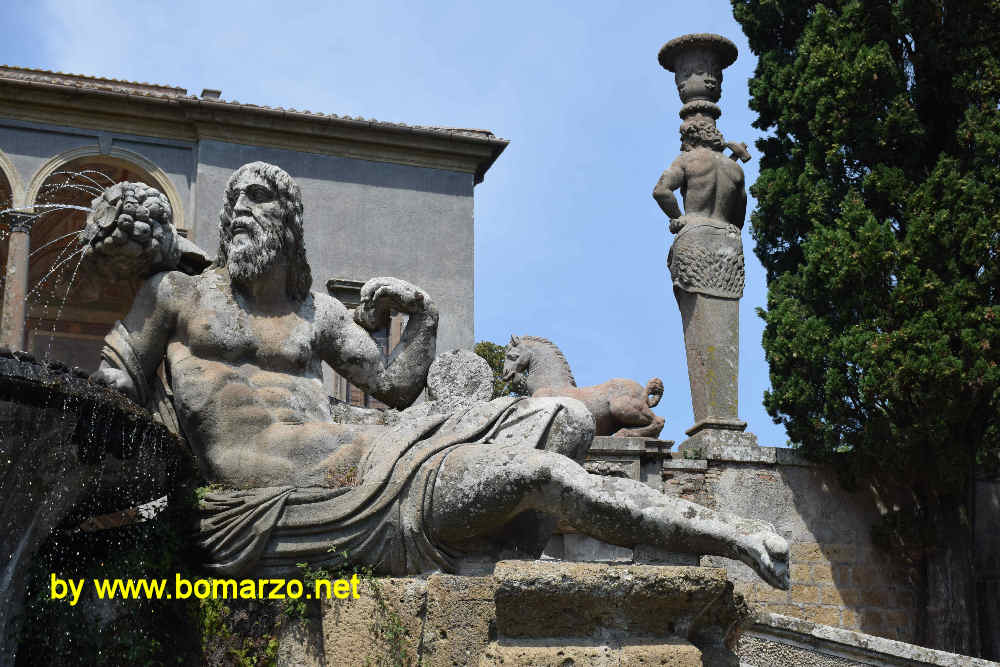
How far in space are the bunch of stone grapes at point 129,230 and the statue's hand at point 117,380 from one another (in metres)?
0.40

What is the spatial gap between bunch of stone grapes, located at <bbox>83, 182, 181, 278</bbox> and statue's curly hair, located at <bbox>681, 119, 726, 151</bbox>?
8.59 meters

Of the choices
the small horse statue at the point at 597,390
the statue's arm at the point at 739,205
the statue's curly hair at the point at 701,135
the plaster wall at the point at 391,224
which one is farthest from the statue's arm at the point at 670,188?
the plaster wall at the point at 391,224

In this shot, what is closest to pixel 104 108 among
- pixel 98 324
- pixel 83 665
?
pixel 98 324

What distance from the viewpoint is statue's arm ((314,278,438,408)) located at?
4.48 meters

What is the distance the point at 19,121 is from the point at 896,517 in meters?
13.9

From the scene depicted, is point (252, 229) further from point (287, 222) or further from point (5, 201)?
point (5, 201)

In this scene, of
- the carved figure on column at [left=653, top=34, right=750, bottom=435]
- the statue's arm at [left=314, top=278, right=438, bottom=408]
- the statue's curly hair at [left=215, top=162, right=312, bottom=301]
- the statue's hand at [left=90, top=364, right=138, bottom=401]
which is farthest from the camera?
the carved figure on column at [left=653, top=34, right=750, bottom=435]

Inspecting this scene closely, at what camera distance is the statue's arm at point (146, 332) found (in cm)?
414

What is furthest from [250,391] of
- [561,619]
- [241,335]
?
[561,619]

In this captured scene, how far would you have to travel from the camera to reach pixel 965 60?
11.3m

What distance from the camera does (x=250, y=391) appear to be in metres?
4.06

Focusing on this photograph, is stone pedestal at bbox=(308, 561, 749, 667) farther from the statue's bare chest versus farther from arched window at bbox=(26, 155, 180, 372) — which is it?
arched window at bbox=(26, 155, 180, 372)

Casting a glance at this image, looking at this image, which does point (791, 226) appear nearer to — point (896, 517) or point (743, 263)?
point (743, 263)

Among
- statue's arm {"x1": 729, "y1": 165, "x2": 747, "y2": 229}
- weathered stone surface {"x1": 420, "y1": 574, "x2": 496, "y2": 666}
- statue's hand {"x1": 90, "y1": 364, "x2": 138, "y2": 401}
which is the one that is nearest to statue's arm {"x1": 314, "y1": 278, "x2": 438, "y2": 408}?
statue's hand {"x1": 90, "y1": 364, "x2": 138, "y2": 401}
